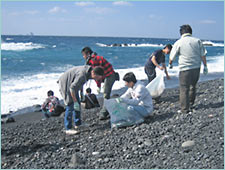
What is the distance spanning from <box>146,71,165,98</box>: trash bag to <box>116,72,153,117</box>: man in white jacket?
1.33 metres

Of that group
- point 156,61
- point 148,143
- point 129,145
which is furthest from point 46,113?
point 148,143

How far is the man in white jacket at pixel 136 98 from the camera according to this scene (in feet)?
16.9

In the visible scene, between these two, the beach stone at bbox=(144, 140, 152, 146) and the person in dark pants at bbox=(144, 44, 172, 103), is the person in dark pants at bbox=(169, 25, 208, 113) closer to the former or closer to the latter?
the person in dark pants at bbox=(144, 44, 172, 103)

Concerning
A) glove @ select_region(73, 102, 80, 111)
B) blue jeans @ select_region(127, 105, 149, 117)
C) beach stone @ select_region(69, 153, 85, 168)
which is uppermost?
glove @ select_region(73, 102, 80, 111)

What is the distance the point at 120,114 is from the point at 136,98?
446 millimetres

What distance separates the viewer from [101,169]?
11.4 feet

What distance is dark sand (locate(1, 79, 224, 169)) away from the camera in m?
3.46

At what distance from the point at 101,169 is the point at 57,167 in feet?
2.19

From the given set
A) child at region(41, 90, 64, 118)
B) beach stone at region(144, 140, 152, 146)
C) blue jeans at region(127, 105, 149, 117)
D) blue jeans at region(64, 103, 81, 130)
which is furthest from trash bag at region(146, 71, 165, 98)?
beach stone at region(144, 140, 152, 146)

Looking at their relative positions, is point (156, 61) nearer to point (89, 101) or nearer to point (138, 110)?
point (138, 110)

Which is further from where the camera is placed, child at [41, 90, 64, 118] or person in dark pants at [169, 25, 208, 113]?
child at [41, 90, 64, 118]

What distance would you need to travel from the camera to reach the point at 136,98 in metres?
5.23

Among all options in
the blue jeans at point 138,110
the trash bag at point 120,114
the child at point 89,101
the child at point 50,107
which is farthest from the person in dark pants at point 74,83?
the child at point 89,101

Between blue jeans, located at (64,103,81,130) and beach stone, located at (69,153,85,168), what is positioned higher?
blue jeans, located at (64,103,81,130)
